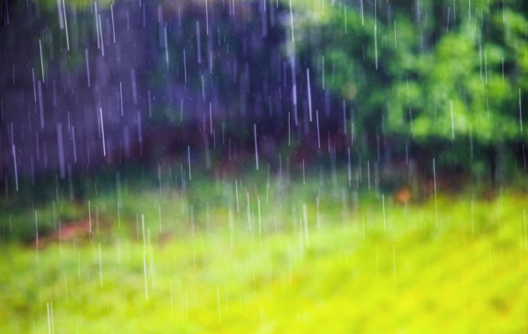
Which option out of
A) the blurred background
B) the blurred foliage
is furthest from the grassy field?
the blurred foliage

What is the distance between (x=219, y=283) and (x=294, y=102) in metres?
5.26

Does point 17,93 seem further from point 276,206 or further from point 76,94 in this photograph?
point 276,206

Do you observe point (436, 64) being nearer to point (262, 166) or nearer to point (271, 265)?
point (271, 265)

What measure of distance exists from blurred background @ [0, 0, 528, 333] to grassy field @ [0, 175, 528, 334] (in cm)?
3

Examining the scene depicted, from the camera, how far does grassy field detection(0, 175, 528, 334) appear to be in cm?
510

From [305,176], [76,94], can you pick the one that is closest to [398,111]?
[305,176]

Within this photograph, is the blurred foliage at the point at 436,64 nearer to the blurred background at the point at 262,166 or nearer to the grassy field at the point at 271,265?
the blurred background at the point at 262,166

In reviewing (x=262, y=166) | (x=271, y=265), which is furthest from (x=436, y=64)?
(x=262, y=166)

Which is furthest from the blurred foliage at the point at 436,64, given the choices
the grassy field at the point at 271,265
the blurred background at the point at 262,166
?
the grassy field at the point at 271,265

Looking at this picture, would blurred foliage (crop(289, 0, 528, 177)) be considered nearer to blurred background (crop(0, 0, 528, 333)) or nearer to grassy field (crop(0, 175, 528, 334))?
blurred background (crop(0, 0, 528, 333))

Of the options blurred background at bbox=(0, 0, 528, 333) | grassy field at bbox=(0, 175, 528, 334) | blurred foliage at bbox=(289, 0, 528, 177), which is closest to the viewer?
grassy field at bbox=(0, 175, 528, 334)

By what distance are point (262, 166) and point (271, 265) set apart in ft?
11.2

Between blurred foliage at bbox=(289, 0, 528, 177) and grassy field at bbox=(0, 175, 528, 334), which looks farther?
blurred foliage at bbox=(289, 0, 528, 177)

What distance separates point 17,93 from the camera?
1024 cm
